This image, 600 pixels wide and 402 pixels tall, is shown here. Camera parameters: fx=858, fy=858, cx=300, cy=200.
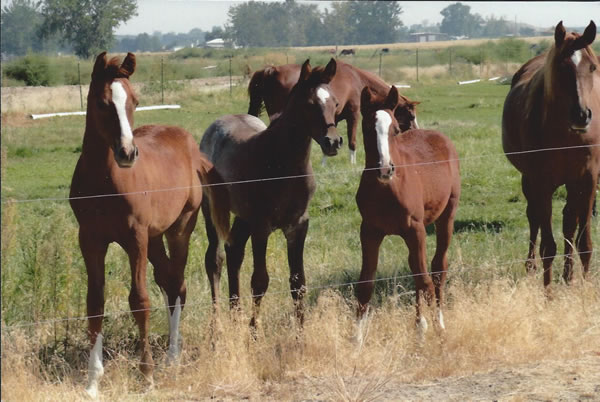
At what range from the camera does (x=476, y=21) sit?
7957mm

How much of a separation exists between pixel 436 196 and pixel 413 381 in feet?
4.93

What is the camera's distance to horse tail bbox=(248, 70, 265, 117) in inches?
310

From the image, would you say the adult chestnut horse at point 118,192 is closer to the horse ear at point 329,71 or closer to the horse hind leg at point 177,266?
the horse hind leg at point 177,266

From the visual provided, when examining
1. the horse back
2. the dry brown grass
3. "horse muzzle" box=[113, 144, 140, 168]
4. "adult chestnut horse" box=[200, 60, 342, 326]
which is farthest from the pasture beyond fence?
"horse muzzle" box=[113, 144, 140, 168]

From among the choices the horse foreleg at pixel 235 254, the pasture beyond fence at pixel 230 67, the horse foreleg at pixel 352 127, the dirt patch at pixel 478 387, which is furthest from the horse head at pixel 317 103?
the horse foreleg at pixel 352 127

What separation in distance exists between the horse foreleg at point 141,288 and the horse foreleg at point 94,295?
A: 182 millimetres

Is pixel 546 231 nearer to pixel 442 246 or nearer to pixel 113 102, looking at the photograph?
pixel 442 246

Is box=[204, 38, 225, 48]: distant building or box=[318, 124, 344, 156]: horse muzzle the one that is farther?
box=[204, 38, 225, 48]: distant building

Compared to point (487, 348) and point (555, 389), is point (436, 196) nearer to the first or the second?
point (487, 348)

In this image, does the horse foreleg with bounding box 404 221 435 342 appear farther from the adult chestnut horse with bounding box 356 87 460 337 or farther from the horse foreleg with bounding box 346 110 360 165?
the horse foreleg with bounding box 346 110 360 165

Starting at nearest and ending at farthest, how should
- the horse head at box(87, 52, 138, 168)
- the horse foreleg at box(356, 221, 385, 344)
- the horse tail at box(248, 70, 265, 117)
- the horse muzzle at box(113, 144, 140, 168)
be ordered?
1. the horse muzzle at box(113, 144, 140, 168)
2. the horse head at box(87, 52, 138, 168)
3. the horse foreleg at box(356, 221, 385, 344)
4. the horse tail at box(248, 70, 265, 117)

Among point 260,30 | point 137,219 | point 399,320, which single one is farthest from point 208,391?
point 260,30

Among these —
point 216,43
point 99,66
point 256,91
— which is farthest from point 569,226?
point 99,66

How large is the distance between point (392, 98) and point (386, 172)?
0.68 metres
